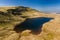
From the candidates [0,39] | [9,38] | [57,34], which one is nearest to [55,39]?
[57,34]

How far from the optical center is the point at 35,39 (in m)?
64.5

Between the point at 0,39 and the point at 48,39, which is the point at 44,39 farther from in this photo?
the point at 0,39

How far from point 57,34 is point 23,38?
18.1 m

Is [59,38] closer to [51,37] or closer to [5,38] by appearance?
[51,37]

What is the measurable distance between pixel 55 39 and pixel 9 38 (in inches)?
937

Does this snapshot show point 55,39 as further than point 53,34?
No

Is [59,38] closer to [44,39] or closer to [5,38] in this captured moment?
[44,39]

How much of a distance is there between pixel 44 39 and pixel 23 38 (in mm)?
10965

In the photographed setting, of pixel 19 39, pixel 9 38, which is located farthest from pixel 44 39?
pixel 9 38

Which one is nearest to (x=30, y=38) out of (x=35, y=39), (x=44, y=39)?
(x=35, y=39)

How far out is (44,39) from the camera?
63000mm

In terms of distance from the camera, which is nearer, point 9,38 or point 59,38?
point 59,38

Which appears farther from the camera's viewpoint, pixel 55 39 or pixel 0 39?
pixel 0 39

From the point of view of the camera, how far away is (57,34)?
221 feet
